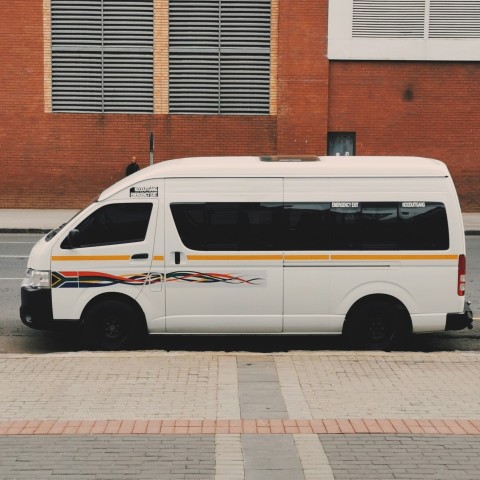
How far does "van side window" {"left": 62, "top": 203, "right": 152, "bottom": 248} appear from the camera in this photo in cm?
928

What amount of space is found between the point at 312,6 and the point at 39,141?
9.65 meters

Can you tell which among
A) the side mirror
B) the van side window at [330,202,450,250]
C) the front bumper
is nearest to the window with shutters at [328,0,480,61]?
the van side window at [330,202,450,250]

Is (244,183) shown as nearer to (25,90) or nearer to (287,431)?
(287,431)

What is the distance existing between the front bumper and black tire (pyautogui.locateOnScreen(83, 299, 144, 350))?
1.38 ft

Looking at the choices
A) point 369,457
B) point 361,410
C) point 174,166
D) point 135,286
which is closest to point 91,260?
point 135,286

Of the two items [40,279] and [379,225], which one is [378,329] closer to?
[379,225]

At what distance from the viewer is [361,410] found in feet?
22.4

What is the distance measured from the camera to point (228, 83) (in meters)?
26.3

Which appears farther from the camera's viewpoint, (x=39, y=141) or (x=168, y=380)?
(x=39, y=141)

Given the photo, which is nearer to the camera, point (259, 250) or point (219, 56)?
point (259, 250)

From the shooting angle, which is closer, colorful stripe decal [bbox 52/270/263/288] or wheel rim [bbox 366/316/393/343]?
colorful stripe decal [bbox 52/270/263/288]

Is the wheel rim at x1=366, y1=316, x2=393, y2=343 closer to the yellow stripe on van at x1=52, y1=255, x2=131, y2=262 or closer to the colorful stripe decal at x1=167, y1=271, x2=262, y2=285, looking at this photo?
the colorful stripe decal at x1=167, y1=271, x2=262, y2=285

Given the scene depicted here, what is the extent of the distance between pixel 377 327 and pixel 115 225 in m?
3.20

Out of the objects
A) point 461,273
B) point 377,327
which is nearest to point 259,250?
point 377,327
